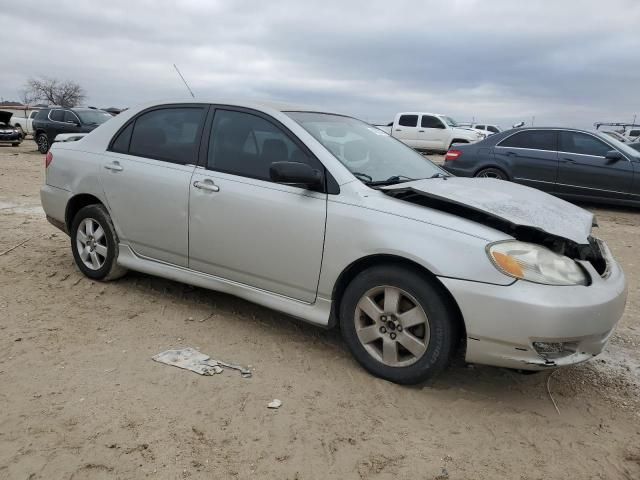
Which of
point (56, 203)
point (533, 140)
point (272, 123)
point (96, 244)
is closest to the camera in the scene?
point (272, 123)

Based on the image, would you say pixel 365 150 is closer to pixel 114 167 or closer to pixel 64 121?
pixel 114 167

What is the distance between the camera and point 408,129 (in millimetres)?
20484

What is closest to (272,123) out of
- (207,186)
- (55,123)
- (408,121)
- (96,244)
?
(207,186)

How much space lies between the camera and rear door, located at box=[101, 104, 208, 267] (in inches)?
157

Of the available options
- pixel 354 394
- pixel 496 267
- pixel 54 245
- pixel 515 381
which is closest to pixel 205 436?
pixel 354 394

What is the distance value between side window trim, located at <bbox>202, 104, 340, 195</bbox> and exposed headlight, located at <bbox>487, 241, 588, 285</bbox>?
3.41 feet

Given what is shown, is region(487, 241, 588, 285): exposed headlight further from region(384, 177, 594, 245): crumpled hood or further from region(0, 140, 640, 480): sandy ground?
region(0, 140, 640, 480): sandy ground

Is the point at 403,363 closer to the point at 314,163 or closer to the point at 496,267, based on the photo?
the point at 496,267

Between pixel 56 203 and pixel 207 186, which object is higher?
pixel 207 186

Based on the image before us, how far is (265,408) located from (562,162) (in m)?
8.40

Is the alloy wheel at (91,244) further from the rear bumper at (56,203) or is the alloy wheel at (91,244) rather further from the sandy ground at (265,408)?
the sandy ground at (265,408)

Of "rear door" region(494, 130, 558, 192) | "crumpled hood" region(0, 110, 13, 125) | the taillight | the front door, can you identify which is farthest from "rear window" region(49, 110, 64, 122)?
the front door

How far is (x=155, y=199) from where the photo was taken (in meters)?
4.07

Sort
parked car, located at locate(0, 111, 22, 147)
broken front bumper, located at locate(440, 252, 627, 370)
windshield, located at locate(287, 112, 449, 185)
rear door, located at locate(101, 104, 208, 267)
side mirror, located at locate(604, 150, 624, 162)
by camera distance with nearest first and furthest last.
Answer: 1. broken front bumper, located at locate(440, 252, 627, 370)
2. windshield, located at locate(287, 112, 449, 185)
3. rear door, located at locate(101, 104, 208, 267)
4. side mirror, located at locate(604, 150, 624, 162)
5. parked car, located at locate(0, 111, 22, 147)
